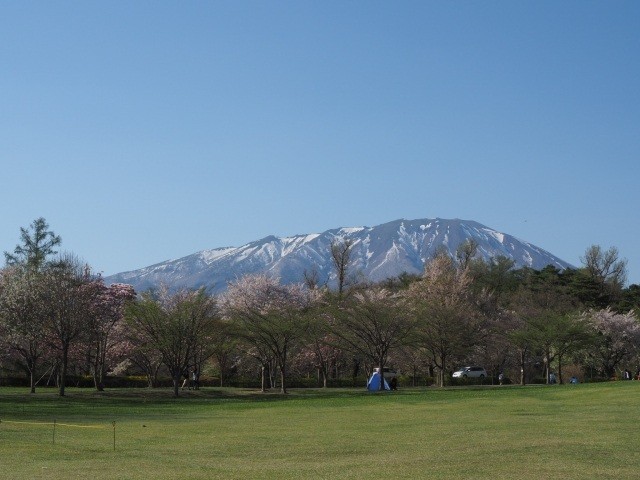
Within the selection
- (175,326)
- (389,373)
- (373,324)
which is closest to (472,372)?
(389,373)

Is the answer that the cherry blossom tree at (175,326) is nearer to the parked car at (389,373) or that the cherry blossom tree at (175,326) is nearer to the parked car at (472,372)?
the parked car at (389,373)

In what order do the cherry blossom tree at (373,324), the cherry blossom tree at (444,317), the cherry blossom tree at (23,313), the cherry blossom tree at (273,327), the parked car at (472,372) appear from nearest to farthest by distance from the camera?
1. the cherry blossom tree at (23,313)
2. the cherry blossom tree at (273,327)
3. the cherry blossom tree at (373,324)
4. the cherry blossom tree at (444,317)
5. the parked car at (472,372)

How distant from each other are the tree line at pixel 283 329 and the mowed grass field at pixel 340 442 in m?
19.5

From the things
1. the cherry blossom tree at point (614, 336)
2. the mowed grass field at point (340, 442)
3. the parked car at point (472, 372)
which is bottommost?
the mowed grass field at point (340, 442)

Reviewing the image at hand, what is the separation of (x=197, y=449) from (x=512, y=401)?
25.3 m

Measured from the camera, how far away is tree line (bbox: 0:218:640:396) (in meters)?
63.6

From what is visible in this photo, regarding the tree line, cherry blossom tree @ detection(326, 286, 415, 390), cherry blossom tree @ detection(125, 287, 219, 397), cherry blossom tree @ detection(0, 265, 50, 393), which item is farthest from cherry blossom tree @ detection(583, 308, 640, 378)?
cherry blossom tree @ detection(0, 265, 50, 393)

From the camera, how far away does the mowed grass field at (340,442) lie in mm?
18188

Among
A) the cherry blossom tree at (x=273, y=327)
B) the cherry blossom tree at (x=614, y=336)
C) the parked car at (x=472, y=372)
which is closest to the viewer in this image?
the cherry blossom tree at (x=273, y=327)

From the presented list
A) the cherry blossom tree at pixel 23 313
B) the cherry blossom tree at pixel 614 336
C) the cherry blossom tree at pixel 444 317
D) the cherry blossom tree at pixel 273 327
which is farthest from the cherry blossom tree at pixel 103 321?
the cherry blossom tree at pixel 614 336

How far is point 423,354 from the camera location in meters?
80.8

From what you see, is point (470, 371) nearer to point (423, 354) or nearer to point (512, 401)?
point (423, 354)

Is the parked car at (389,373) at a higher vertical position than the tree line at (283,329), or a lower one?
lower

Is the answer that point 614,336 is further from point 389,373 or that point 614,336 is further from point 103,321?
point 103,321
